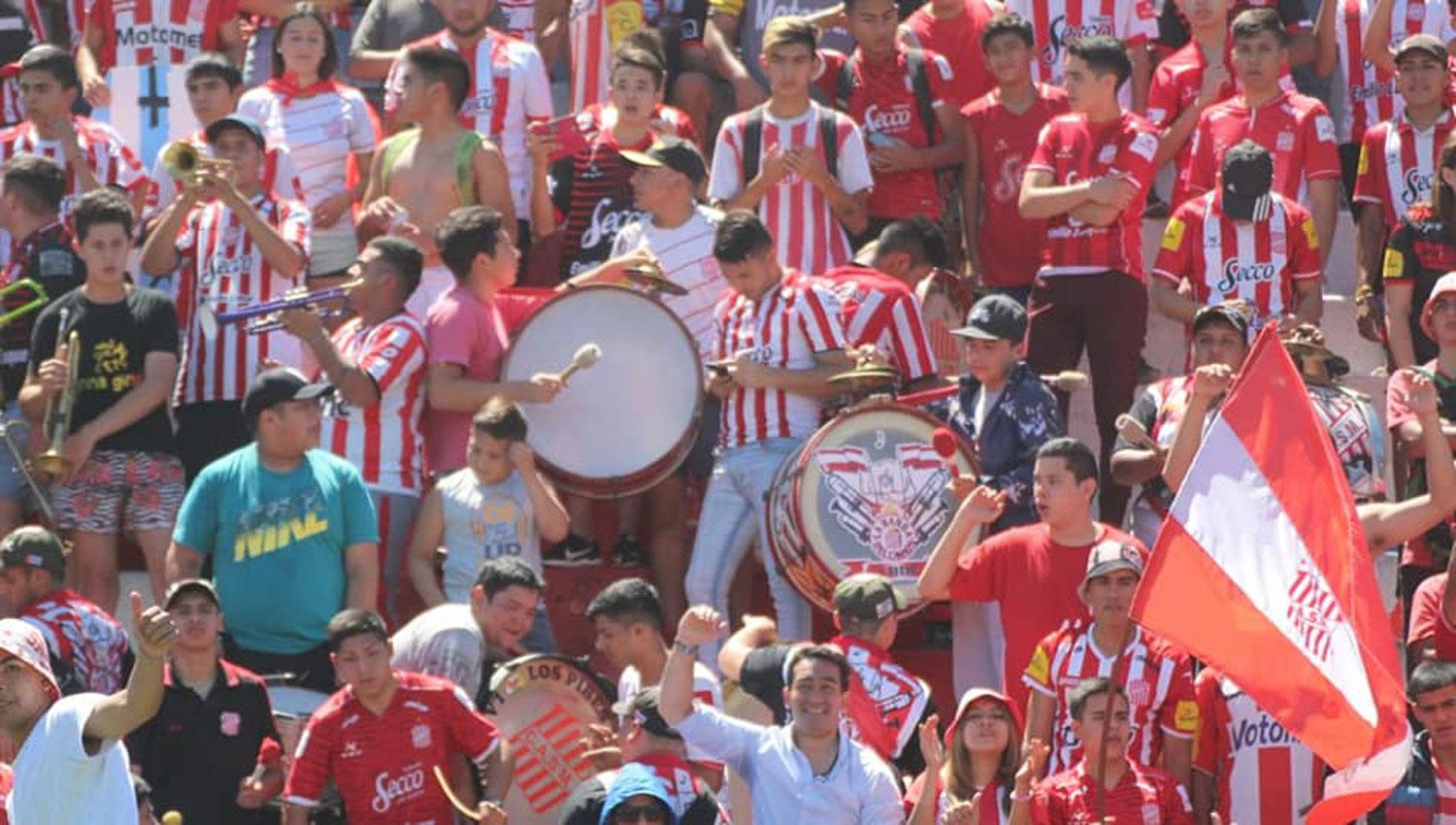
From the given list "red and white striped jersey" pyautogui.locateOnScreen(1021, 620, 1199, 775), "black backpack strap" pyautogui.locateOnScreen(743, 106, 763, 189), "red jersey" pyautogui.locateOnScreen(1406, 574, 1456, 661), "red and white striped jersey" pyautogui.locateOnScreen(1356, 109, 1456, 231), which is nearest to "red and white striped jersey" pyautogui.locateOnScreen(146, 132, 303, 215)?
"black backpack strap" pyautogui.locateOnScreen(743, 106, 763, 189)

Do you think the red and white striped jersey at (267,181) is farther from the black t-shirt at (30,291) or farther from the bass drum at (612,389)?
the bass drum at (612,389)

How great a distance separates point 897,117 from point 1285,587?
603cm

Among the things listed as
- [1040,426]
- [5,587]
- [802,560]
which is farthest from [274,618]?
[1040,426]

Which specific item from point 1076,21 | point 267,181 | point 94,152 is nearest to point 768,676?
point 267,181

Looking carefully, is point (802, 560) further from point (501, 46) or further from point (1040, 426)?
point (501, 46)

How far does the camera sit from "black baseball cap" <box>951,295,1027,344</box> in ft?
49.6

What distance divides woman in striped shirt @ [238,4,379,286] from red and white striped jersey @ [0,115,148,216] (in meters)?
0.55

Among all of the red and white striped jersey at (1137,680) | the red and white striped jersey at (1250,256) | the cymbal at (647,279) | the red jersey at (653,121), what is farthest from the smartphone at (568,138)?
the red and white striped jersey at (1137,680)

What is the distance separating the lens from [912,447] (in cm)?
1509

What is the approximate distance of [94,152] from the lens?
57.4ft

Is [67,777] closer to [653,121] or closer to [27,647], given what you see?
[27,647]

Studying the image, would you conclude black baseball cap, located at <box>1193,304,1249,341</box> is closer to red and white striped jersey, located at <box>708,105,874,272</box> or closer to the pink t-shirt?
red and white striped jersey, located at <box>708,105,874,272</box>

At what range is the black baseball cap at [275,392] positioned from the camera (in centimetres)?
1464

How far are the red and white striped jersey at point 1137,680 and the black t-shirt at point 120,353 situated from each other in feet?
12.2
